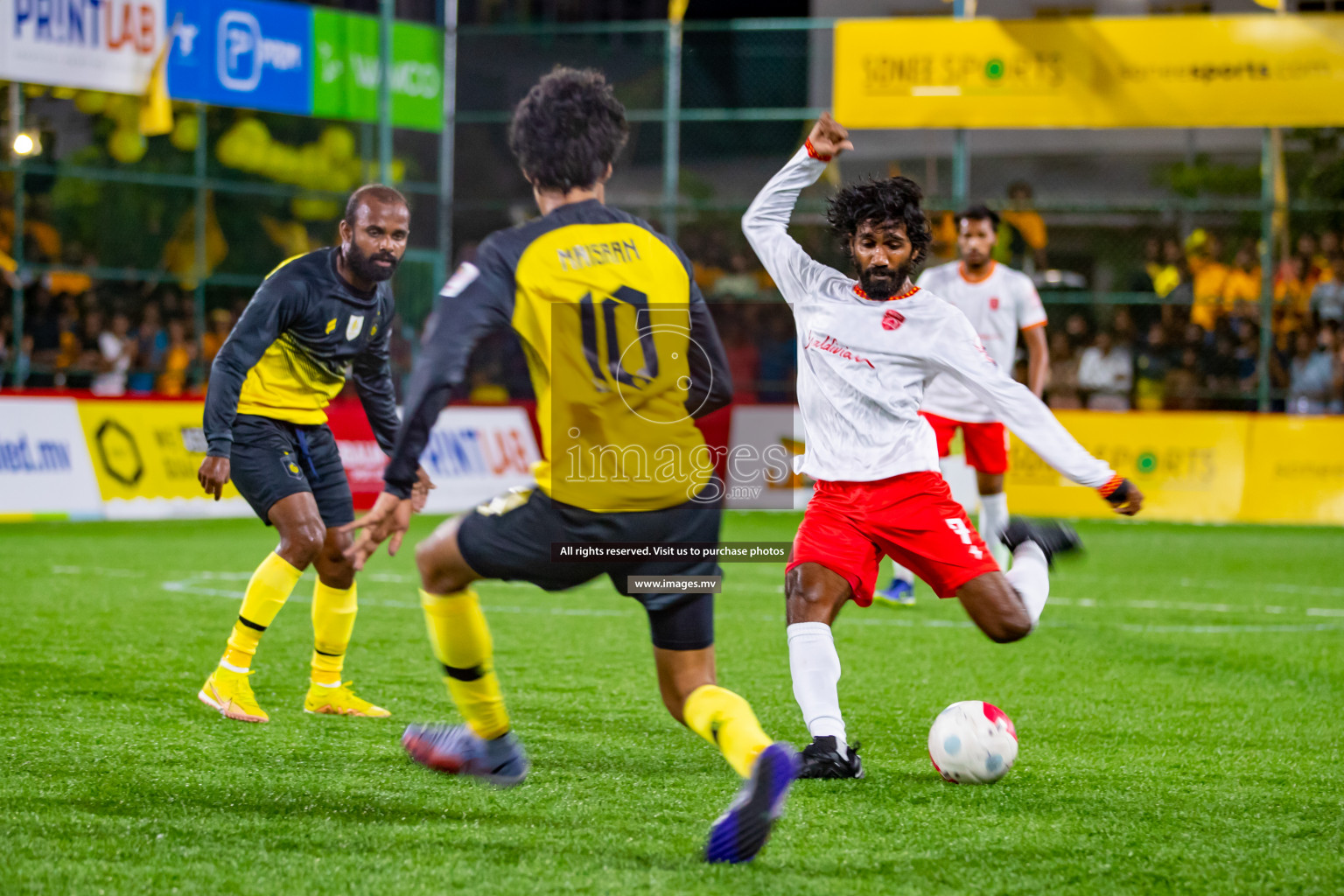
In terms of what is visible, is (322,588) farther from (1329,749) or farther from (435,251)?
(435,251)

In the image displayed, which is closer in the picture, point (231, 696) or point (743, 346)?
point (231, 696)

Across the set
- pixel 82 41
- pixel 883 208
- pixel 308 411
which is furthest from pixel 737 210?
pixel 883 208

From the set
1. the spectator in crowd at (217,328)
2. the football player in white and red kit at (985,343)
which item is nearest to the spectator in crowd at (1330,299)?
the football player in white and red kit at (985,343)

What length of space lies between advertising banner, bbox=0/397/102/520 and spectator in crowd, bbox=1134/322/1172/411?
35.9ft

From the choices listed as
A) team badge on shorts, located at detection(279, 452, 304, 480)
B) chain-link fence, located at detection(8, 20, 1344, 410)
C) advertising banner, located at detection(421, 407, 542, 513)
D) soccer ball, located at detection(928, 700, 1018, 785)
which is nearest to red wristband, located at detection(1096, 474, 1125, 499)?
soccer ball, located at detection(928, 700, 1018, 785)

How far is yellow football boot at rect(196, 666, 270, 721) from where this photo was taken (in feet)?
19.1

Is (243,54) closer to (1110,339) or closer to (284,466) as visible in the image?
(1110,339)

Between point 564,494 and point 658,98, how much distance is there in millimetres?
18820

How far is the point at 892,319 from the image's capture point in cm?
509

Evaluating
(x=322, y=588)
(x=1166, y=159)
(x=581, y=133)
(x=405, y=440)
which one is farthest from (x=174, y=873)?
(x=1166, y=159)

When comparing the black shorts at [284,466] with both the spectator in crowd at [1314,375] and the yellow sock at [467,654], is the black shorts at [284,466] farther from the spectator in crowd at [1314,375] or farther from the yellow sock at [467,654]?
the spectator in crowd at [1314,375]

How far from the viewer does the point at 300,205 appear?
19922 mm

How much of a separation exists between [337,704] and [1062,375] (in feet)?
40.6

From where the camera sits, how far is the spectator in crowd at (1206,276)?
55.7 feet
